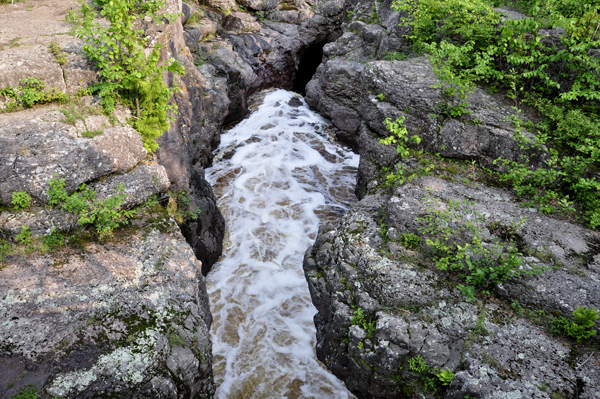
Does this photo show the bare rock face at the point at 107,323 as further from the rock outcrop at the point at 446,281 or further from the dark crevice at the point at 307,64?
the dark crevice at the point at 307,64

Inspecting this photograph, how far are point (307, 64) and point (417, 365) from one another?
68.6 ft

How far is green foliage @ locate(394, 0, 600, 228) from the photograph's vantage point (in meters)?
6.82

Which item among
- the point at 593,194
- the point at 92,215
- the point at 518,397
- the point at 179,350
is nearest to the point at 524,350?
the point at 518,397

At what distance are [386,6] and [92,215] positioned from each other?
53.9 feet

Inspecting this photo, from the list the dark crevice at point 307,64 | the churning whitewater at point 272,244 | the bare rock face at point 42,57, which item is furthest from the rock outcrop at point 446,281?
the dark crevice at point 307,64

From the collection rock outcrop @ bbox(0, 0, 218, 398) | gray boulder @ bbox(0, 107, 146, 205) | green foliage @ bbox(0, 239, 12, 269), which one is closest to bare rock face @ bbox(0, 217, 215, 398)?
rock outcrop @ bbox(0, 0, 218, 398)

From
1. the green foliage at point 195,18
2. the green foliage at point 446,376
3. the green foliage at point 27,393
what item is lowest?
the green foliage at point 446,376

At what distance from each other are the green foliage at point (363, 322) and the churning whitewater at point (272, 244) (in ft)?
6.66

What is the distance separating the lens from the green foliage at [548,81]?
22.4 feet

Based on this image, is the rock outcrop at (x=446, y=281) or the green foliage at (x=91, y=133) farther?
the green foliage at (x=91, y=133)

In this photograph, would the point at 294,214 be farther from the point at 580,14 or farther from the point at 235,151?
the point at 580,14

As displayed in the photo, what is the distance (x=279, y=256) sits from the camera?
1017 cm

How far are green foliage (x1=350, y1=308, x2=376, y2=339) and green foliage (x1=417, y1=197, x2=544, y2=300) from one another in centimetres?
164

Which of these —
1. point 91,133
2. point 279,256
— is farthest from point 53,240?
point 279,256
